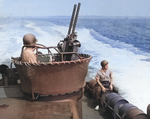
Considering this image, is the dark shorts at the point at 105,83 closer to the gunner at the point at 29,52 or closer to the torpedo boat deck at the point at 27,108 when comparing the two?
the torpedo boat deck at the point at 27,108

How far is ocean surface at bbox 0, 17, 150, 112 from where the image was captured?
17.5 meters

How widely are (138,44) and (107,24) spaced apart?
1144cm

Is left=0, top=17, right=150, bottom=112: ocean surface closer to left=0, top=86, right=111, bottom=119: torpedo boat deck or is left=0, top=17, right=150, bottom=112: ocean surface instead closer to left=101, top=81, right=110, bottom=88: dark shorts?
left=101, top=81, right=110, bottom=88: dark shorts

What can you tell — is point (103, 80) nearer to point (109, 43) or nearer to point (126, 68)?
point (126, 68)

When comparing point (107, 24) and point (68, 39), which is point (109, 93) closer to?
point (68, 39)

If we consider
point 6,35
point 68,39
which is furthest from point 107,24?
point 68,39

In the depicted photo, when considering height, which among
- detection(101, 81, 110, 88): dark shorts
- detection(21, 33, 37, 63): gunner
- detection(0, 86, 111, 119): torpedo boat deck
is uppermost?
detection(21, 33, 37, 63): gunner

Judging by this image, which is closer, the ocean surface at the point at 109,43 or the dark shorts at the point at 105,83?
the dark shorts at the point at 105,83

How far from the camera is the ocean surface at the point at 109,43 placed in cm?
1745

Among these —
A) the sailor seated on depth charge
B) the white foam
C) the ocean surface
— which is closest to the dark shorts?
the sailor seated on depth charge

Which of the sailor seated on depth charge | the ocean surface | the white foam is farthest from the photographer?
the ocean surface

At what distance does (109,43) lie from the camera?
27266mm

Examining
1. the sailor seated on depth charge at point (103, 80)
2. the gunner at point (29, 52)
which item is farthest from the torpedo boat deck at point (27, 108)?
the sailor seated on depth charge at point (103, 80)

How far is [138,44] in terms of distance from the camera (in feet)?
88.4
